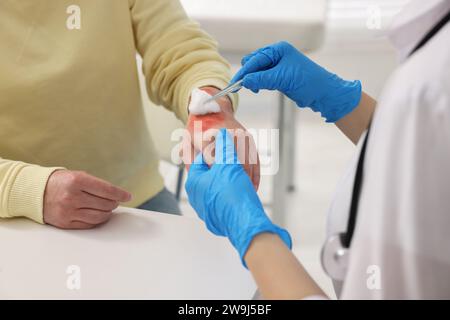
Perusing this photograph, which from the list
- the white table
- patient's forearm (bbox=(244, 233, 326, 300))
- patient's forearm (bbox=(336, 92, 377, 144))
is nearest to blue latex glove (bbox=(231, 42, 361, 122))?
patient's forearm (bbox=(336, 92, 377, 144))

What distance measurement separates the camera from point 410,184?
0.60m

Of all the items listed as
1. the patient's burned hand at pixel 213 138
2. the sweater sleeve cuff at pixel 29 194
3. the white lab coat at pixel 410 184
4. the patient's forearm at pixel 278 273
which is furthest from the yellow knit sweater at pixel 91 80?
the white lab coat at pixel 410 184

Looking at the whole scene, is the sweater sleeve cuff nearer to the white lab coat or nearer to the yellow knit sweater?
the yellow knit sweater

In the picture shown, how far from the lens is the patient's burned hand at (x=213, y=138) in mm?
1093

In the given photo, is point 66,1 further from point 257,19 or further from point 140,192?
point 257,19

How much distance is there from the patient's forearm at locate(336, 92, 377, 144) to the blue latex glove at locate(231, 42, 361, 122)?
1 cm

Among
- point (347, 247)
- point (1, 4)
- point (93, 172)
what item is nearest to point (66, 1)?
point (1, 4)

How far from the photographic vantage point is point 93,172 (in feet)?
4.50

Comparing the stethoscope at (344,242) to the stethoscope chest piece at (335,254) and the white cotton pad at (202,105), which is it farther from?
the white cotton pad at (202,105)

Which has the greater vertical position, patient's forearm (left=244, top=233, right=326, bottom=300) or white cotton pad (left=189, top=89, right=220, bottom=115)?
white cotton pad (left=189, top=89, right=220, bottom=115)

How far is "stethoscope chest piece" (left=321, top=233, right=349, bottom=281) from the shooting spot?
0.71 metres

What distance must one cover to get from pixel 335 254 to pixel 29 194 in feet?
1.92

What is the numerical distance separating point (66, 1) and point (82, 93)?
195mm

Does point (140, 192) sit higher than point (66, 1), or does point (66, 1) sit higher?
point (66, 1)
